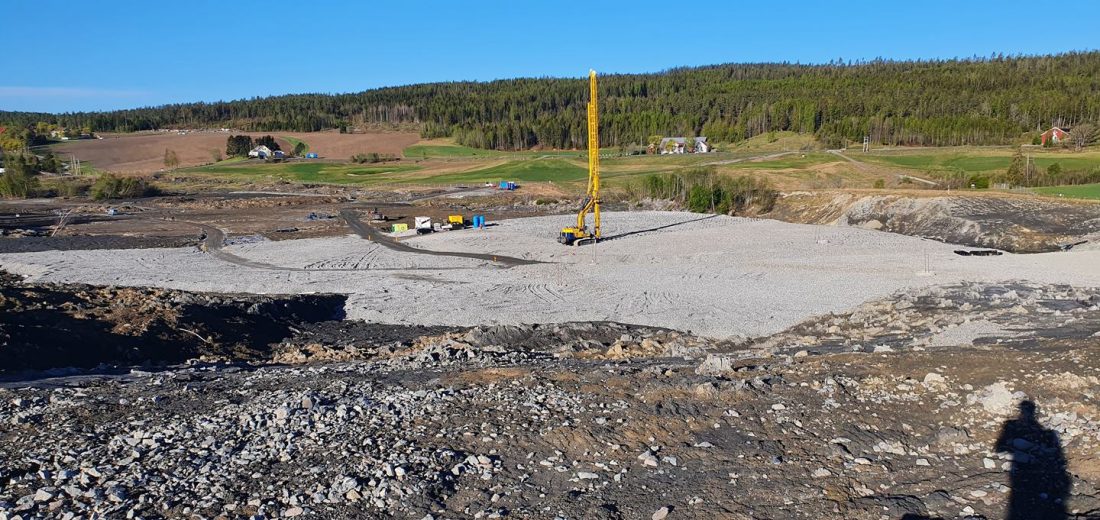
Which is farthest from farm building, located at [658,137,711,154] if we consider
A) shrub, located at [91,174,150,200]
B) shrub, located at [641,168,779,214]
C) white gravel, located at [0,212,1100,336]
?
shrub, located at [91,174,150,200]

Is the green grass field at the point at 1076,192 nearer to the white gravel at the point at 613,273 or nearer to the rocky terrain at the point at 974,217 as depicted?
the rocky terrain at the point at 974,217

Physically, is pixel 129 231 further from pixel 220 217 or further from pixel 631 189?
pixel 631 189

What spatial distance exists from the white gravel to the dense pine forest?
283 ft

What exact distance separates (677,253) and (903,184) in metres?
38.6

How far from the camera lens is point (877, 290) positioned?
→ 29.8 m

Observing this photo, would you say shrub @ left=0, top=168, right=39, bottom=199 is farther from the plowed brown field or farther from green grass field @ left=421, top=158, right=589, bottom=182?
green grass field @ left=421, top=158, right=589, bottom=182

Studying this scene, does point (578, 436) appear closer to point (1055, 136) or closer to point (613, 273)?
point (613, 273)

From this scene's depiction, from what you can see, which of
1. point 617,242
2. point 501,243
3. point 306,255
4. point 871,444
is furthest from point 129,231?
point 871,444

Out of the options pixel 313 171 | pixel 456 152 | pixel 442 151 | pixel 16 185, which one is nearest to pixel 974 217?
pixel 313 171

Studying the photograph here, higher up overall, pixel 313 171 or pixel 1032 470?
pixel 313 171

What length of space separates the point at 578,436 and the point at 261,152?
464 feet

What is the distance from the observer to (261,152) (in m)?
140

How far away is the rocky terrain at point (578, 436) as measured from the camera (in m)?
10.2

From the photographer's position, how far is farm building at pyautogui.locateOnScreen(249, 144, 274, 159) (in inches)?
5497
